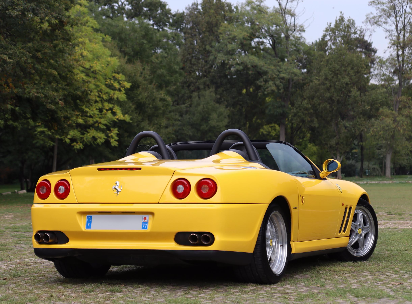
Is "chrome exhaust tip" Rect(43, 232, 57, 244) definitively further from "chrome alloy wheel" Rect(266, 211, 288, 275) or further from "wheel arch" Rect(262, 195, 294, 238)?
"wheel arch" Rect(262, 195, 294, 238)

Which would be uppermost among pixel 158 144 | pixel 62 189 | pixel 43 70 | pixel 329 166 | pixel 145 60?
pixel 145 60

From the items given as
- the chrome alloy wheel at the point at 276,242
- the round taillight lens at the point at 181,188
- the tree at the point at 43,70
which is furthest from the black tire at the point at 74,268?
the tree at the point at 43,70

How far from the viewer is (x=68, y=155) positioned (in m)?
48.4

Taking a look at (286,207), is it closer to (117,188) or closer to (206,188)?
(206,188)

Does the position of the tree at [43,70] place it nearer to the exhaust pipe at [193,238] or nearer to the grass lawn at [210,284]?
the grass lawn at [210,284]

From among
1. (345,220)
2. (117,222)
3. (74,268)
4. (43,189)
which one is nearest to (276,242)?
(117,222)

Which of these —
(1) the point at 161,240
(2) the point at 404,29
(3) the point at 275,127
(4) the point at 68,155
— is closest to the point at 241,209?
(1) the point at 161,240

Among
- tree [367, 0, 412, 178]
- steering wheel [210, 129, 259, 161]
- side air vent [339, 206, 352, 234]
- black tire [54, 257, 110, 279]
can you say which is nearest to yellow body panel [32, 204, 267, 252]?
black tire [54, 257, 110, 279]

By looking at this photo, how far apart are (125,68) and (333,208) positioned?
4265 centimetres

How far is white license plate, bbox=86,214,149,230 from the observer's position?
18.4 ft

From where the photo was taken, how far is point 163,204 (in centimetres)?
557

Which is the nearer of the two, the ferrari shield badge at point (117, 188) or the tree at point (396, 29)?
the ferrari shield badge at point (117, 188)

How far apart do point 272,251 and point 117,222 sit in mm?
1472

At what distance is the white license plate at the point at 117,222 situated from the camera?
561 cm
